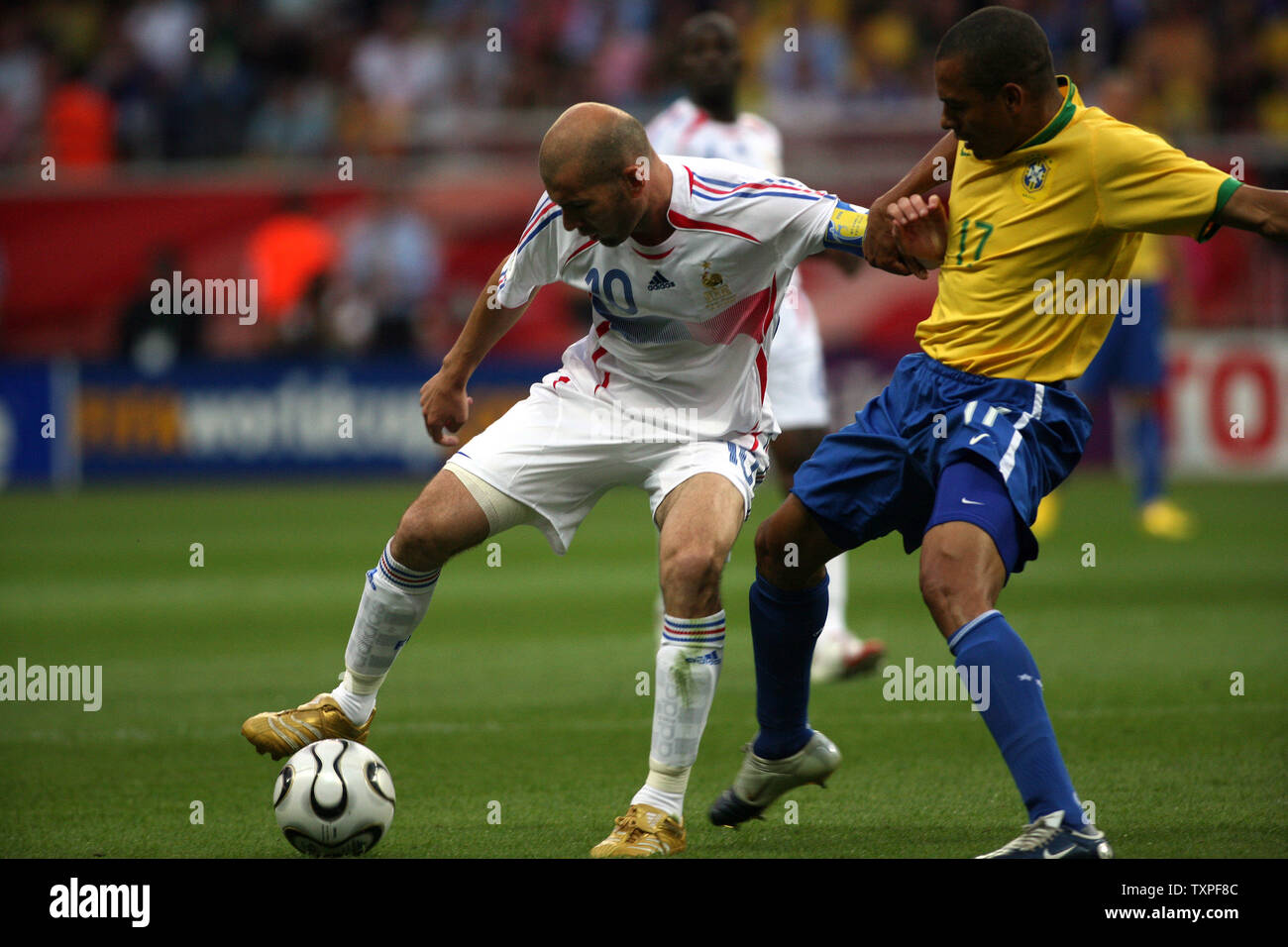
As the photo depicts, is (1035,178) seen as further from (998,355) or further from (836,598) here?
(836,598)

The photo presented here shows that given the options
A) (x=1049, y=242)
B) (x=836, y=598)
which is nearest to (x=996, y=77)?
(x=1049, y=242)

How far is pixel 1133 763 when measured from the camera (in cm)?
556

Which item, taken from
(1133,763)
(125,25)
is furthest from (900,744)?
(125,25)

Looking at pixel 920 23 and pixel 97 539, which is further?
pixel 920 23

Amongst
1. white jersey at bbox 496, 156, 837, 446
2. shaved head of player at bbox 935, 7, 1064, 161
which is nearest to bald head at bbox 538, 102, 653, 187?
white jersey at bbox 496, 156, 837, 446

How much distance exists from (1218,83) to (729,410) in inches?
580

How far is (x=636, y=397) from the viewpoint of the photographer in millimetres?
5227

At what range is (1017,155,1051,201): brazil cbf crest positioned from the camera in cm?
445

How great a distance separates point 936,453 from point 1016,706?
0.72m

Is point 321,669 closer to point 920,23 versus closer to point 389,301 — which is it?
point 389,301

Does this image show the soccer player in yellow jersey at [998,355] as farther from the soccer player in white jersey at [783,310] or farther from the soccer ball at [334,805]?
the soccer player in white jersey at [783,310]

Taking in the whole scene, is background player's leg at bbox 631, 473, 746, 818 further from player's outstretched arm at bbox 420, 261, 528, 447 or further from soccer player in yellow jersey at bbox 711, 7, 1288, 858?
player's outstretched arm at bbox 420, 261, 528, 447

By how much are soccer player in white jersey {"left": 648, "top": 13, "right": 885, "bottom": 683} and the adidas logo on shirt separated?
88.7 inches

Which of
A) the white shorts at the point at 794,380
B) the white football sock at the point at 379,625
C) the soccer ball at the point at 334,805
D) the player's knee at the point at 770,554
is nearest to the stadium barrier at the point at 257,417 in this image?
the white shorts at the point at 794,380
